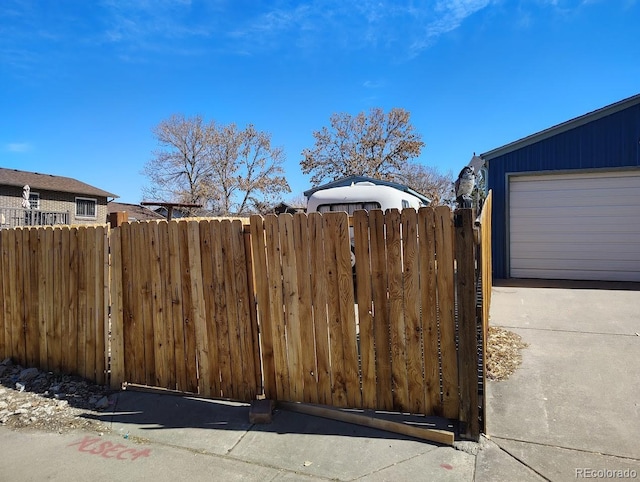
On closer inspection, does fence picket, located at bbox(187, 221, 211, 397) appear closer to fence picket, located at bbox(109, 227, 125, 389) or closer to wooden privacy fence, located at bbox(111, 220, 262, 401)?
wooden privacy fence, located at bbox(111, 220, 262, 401)

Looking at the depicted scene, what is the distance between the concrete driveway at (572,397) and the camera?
269 centimetres

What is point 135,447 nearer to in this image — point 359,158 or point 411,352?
point 411,352

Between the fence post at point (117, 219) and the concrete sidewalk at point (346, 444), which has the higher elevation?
the fence post at point (117, 219)

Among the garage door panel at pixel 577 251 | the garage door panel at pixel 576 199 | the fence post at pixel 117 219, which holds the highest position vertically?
the garage door panel at pixel 576 199

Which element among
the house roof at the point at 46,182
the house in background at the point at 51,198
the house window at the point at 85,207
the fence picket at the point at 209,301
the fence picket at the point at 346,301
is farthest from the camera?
the house window at the point at 85,207

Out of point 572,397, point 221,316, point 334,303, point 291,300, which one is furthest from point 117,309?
point 572,397

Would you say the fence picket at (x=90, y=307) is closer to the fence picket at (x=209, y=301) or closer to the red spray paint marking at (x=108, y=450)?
the red spray paint marking at (x=108, y=450)

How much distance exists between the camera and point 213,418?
3.44 metres

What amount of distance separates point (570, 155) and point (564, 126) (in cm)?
71

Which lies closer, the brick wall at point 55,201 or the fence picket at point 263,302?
the fence picket at point 263,302

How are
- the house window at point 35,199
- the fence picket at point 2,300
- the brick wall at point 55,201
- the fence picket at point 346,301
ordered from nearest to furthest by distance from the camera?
the fence picket at point 346,301, the fence picket at point 2,300, the brick wall at point 55,201, the house window at point 35,199

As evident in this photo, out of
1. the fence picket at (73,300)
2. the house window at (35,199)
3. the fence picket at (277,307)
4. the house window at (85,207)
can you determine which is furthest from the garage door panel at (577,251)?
the house window at (85,207)

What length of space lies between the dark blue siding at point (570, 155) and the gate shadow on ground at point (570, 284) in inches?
28.6

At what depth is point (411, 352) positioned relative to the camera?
3.10 meters
